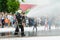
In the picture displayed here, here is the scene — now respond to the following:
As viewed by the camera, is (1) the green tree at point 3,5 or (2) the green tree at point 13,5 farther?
(1) the green tree at point 3,5

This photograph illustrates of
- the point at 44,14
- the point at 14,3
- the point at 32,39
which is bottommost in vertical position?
the point at 32,39

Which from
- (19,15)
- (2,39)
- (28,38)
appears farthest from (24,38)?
(19,15)

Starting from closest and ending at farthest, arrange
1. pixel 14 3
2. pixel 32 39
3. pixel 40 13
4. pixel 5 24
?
pixel 40 13 → pixel 32 39 → pixel 5 24 → pixel 14 3

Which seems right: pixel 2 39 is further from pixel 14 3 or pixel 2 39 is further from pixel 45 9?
pixel 14 3

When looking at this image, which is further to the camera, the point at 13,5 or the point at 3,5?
the point at 3,5

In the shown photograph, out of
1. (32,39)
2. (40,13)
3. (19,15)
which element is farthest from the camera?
(19,15)

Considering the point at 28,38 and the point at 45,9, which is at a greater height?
the point at 45,9

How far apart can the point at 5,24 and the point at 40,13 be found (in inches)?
398

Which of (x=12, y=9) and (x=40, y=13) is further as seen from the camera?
(x=12, y=9)

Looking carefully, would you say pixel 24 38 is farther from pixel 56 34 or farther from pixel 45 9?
pixel 45 9

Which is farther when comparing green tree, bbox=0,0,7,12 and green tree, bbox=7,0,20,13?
green tree, bbox=0,0,7,12

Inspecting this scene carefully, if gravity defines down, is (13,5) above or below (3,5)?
below

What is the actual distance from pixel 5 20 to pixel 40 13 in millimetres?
10458

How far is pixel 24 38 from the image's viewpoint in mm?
10953
